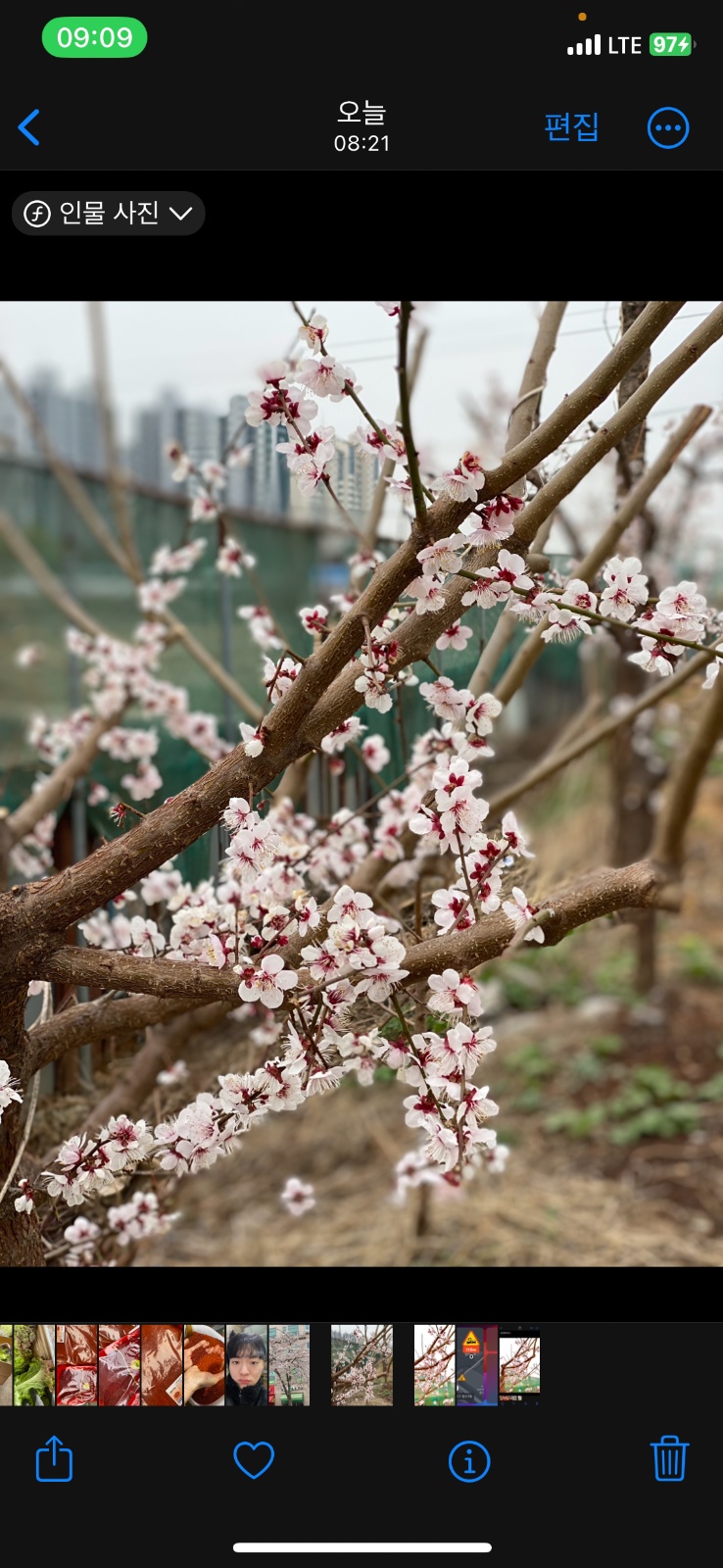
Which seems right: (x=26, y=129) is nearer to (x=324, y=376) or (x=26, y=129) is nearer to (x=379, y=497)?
(x=324, y=376)

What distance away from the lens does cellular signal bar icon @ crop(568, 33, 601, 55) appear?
88 cm

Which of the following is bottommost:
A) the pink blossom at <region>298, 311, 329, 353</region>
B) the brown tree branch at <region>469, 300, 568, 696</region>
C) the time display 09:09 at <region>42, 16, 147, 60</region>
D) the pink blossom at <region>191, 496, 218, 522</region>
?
the pink blossom at <region>298, 311, 329, 353</region>

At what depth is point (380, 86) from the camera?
880 millimetres

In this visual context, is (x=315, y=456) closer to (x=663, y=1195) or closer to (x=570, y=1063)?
(x=663, y=1195)

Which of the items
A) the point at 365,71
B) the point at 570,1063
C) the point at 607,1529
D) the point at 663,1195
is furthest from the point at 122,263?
the point at 570,1063

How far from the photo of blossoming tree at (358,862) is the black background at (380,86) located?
146 millimetres

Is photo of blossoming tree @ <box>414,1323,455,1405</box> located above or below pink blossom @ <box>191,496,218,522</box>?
below

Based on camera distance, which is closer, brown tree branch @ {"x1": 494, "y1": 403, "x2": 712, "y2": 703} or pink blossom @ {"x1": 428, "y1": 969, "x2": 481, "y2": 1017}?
pink blossom @ {"x1": 428, "y1": 969, "x2": 481, "y2": 1017}

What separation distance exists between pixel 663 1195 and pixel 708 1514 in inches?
71.4

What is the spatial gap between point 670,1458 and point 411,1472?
0.72ft

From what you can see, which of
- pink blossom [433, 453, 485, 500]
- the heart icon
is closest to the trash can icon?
the heart icon

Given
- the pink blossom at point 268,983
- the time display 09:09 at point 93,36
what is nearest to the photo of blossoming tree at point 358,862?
the pink blossom at point 268,983

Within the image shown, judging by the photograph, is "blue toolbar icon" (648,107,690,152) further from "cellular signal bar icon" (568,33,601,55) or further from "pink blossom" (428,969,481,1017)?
"pink blossom" (428,969,481,1017)

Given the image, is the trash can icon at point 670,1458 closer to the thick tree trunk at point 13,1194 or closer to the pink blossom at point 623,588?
the thick tree trunk at point 13,1194
